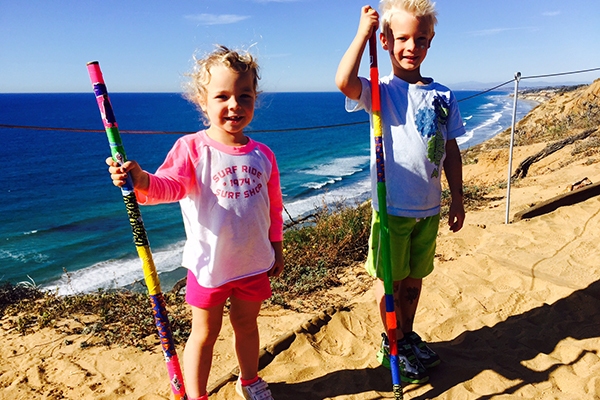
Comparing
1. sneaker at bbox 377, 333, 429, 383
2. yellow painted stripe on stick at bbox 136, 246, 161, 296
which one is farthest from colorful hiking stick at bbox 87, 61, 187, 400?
sneaker at bbox 377, 333, 429, 383

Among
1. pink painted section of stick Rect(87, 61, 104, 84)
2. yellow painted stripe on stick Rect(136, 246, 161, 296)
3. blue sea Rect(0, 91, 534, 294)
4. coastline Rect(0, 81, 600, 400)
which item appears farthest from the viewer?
blue sea Rect(0, 91, 534, 294)

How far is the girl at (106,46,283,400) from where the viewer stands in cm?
172

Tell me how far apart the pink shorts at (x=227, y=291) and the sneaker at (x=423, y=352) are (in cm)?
103

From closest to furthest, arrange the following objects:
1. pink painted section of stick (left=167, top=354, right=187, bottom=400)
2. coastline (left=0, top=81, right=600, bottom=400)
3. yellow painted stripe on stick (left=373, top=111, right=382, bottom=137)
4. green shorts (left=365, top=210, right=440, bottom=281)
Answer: pink painted section of stick (left=167, top=354, right=187, bottom=400)
yellow painted stripe on stick (left=373, top=111, right=382, bottom=137)
green shorts (left=365, top=210, right=440, bottom=281)
coastline (left=0, top=81, right=600, bottom=400)

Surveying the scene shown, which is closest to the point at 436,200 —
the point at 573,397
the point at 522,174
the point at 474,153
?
the point at 573,397

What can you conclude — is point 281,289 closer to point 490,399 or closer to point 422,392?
point 422,392

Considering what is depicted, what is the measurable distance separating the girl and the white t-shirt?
621 mm

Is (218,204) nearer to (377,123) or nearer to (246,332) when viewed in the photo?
(246,332)

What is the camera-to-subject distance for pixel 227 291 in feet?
6.09

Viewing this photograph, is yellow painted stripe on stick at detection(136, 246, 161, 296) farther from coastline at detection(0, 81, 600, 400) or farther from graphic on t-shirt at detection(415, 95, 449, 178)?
graphic on t-shirt at detection(415, 95, 449, 178)

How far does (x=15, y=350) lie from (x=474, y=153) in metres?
13.2

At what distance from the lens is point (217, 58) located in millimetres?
1755

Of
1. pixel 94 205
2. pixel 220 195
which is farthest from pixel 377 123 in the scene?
pixel 94 205

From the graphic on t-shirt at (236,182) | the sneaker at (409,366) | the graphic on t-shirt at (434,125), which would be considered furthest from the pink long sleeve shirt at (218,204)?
the sneaker at (409,366)
